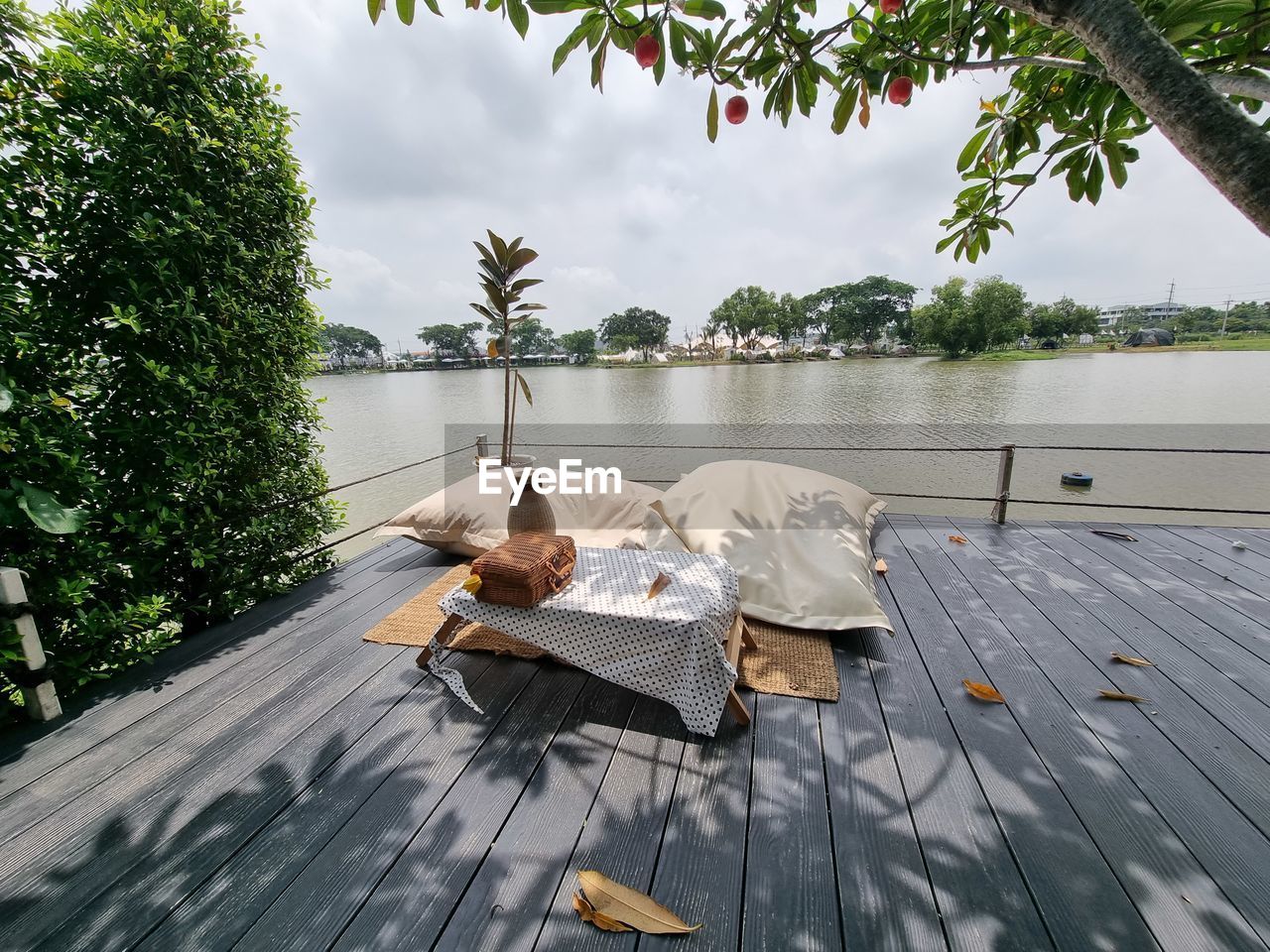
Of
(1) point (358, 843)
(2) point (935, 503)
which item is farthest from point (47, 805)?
(2) point (935, 503)

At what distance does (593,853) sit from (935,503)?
7.33m

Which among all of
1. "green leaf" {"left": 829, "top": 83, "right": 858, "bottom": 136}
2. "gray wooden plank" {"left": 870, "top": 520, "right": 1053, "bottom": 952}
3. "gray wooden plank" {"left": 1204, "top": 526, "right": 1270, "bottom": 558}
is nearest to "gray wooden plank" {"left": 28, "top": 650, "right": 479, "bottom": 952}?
"gray wooden plank" {"left": 870, "top": 520, "right": 1053, "bottom": 952}

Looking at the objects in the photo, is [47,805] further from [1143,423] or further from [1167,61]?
[1143,423]

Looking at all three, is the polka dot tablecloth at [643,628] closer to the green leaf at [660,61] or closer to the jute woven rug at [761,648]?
the jute woven rug at [761,648]

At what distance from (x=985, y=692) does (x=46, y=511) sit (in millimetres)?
3410

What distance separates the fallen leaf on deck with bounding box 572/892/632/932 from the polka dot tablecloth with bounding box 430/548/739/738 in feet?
1.99

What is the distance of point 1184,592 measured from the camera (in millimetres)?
2539

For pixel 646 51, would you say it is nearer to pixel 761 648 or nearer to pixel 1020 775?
pixel 761 648

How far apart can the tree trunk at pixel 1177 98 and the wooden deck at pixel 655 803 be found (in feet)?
4.76

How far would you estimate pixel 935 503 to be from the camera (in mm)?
6977

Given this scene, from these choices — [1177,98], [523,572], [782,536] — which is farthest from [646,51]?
[782,536]

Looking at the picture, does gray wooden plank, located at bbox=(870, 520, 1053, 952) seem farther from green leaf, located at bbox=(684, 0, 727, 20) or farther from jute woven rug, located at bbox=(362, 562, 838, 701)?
green leaf, located at bbox=(684, 0, 727, 20)

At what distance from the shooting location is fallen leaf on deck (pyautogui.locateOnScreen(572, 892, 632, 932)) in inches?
41.1

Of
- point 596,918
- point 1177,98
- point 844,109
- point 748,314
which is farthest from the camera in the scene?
point 748,314
